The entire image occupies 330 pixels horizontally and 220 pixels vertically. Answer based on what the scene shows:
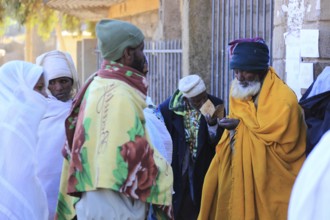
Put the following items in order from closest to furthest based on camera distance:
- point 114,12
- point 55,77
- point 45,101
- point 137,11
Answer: point 45,101 → point 55,77 → point 137,11 → point 114,12

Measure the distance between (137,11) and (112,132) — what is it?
31.5ft

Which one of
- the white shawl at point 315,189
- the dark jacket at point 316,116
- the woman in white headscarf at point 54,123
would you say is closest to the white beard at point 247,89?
the dark jacket at point 316,116

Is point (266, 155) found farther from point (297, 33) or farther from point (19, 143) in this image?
point (19, 143)

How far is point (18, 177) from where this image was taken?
428 centimetres

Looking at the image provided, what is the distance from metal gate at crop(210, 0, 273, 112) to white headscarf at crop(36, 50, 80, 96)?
244 centimetres

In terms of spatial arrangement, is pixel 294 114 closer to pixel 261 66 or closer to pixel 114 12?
pixel 261 66

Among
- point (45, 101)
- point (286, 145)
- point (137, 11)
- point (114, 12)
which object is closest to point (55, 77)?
point (45, 101)

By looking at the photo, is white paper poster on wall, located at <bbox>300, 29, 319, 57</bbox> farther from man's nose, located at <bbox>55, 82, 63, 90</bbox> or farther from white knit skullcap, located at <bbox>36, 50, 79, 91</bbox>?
man's nose, located at <bbox>55, 82, 63, 90</bbox>

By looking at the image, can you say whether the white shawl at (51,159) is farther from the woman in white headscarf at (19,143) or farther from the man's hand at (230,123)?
the man's hand at (230,123)

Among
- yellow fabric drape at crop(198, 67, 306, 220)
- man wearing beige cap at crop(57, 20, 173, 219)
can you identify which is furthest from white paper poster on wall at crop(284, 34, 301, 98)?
man wearing beige cap at crop(57, 20, 173, 219)

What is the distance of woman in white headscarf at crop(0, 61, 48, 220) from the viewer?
167 inches

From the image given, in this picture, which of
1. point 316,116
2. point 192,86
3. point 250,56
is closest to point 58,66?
point 192,86

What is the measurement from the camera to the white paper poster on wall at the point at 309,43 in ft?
18.3

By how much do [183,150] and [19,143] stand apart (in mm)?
2131
